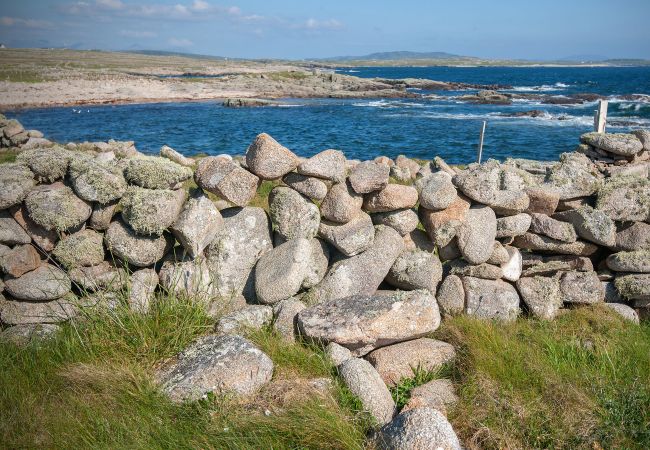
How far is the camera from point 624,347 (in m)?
4.75

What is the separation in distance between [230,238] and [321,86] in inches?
3153

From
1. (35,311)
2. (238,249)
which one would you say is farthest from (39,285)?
(238,249)

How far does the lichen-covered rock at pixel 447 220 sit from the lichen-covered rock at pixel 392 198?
0.36m

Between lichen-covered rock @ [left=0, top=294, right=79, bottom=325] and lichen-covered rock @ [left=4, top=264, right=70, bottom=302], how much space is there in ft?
0.27

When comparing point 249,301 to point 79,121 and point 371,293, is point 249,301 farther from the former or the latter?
point 79,121

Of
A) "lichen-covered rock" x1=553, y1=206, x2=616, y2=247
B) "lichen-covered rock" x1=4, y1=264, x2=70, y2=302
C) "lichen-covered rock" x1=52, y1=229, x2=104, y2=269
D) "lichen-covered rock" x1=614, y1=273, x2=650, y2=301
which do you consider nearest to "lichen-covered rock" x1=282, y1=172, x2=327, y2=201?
"lichen-covered rock" x1=52, y1=229, x2=104, y2=269

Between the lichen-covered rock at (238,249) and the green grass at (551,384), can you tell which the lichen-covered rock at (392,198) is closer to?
the lichen-covered rock at (238,249)

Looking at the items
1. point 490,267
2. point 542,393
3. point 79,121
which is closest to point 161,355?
point 542,393

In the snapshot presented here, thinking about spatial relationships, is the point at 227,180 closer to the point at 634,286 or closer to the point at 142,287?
the point at 142,287

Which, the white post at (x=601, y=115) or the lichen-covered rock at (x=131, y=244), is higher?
the white post at (x=601, y=115)

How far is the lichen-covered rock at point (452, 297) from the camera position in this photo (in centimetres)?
553

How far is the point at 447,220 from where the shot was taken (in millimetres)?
5527

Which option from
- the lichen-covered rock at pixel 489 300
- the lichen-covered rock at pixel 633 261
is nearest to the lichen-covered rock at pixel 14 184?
the lichen-covered rock at pixel 489 300

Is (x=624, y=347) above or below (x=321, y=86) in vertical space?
below
